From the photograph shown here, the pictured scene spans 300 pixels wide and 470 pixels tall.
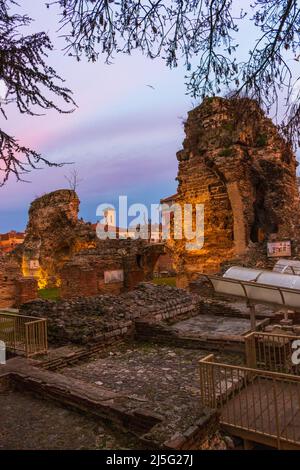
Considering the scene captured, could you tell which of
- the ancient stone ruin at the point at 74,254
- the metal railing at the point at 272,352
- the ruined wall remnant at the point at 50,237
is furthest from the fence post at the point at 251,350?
the ruined wall remnant at the point at 50,237

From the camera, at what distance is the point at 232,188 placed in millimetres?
17703

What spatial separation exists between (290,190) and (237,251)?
13.5 feet

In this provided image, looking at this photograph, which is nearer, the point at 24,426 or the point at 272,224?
the point at 24,426

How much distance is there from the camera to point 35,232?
→ 2786cm

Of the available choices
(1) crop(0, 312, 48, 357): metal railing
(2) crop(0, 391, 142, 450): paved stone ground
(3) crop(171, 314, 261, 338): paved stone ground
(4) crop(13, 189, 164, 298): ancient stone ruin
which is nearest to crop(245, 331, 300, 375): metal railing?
(3) crop(171, 314, 261, 338): paved stone ground

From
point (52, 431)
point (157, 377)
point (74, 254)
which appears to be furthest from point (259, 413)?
point (74, 254)

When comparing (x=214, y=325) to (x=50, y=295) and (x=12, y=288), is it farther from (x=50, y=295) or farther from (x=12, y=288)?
(x=50, y=295)

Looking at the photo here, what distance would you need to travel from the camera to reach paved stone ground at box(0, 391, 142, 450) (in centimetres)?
430

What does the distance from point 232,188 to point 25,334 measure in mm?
12893

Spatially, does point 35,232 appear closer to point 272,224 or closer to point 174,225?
point 174,225

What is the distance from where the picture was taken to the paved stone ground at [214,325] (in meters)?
9.42

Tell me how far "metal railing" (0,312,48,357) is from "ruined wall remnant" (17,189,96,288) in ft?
60.7

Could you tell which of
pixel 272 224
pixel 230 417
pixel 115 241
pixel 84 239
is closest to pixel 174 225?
pixel 115 241
